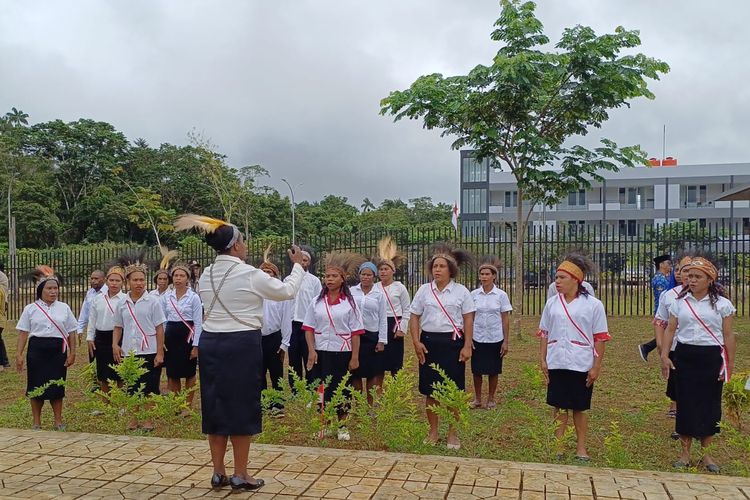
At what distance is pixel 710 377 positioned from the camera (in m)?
4.95

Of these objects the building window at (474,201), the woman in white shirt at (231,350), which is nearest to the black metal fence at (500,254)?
the woman in white shirt at (231,350)

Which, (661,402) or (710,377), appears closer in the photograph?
(710,377)

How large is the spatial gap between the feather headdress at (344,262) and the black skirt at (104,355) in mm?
2487

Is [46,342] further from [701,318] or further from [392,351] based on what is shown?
[701,318]

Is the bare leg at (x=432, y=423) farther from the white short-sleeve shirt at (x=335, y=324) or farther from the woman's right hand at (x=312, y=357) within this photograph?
the woman's right hand at (x=312, y=357)

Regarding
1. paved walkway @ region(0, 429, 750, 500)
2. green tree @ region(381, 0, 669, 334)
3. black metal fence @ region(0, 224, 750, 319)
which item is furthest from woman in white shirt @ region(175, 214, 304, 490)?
black metal fence @ region(0, 224, 750, 319)

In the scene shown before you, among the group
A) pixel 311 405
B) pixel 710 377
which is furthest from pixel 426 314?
pixel 710 377

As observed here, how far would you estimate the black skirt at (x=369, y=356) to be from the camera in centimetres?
650

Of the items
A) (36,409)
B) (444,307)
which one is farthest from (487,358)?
(36,409)

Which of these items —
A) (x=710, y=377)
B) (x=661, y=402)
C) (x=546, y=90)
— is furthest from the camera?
(x=546, y=90)

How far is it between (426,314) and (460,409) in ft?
2.82

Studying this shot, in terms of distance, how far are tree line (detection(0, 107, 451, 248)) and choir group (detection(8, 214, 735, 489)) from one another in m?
26.7

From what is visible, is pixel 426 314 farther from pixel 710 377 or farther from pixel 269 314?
pixel 710 377

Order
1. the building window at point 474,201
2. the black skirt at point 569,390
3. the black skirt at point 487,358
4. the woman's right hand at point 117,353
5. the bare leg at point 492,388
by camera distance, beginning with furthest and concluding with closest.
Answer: the building window at point 474,201 → the bare leg at point 492,388 → the black skirt at point 487,358 → the woman's right hand at point 117,353 → the black skirt at point 569,390
